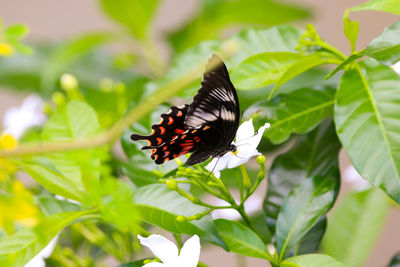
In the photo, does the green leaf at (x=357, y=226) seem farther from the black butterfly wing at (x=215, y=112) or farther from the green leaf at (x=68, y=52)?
the green leaf at (x=68, y=52)

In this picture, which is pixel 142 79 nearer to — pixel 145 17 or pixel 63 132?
pixel 145 17

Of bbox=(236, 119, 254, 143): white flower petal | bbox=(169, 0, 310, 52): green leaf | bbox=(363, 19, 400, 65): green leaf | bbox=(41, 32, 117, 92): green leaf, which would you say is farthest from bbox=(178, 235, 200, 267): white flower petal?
bbox=(169, 0, 310, 52): green leaf

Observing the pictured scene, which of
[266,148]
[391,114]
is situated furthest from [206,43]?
[391,114]

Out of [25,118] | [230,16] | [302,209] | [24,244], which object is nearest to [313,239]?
[302,209]

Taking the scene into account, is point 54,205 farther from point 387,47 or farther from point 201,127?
point 387,47

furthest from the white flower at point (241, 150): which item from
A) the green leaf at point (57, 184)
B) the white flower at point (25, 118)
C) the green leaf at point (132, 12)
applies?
the green leaf at point (132, 12)

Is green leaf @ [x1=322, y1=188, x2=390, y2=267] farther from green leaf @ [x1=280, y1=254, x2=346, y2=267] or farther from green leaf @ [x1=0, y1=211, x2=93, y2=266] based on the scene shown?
green leaf @ [x1=0, y1=211, x2=93, y2=266]
